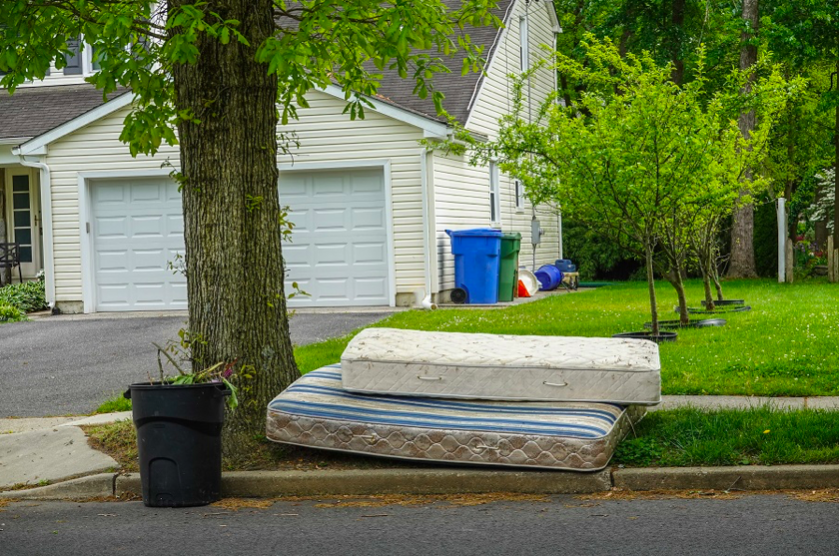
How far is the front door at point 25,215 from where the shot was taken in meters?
23.1

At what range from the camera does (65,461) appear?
26.7ft

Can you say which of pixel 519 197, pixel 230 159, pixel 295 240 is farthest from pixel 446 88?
pixel 230 159

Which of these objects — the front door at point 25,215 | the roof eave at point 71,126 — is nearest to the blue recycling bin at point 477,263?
the roof eave at point 71,126

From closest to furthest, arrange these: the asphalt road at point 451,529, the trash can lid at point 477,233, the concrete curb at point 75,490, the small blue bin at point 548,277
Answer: the asphalt road at point 451,529, the concrete curb at point 75,490, the trash can lid at point 477,233, the small blue bin at point 548,277

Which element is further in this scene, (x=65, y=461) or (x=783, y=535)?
(x=65, y=461)

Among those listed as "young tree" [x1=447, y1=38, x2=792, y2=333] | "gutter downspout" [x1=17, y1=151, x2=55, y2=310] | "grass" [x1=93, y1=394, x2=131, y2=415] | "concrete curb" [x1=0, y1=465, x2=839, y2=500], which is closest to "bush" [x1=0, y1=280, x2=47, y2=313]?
"gutter downspout" [x1=17, y1=151, x2=55, y2=310]

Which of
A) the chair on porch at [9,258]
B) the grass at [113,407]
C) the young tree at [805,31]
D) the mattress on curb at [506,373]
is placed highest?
the young tree at [805,31]

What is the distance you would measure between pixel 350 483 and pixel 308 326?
373 inches

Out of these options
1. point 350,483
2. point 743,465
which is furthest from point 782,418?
point 350,483

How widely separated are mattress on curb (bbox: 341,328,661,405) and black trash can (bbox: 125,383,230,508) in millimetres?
1059

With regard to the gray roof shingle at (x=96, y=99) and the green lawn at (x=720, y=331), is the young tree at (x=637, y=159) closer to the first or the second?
the green lawn at (x=720, y=331)

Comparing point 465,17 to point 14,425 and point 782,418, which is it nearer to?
point 782,418

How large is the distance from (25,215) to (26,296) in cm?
287

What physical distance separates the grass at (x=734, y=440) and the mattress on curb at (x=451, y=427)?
0.23 m
